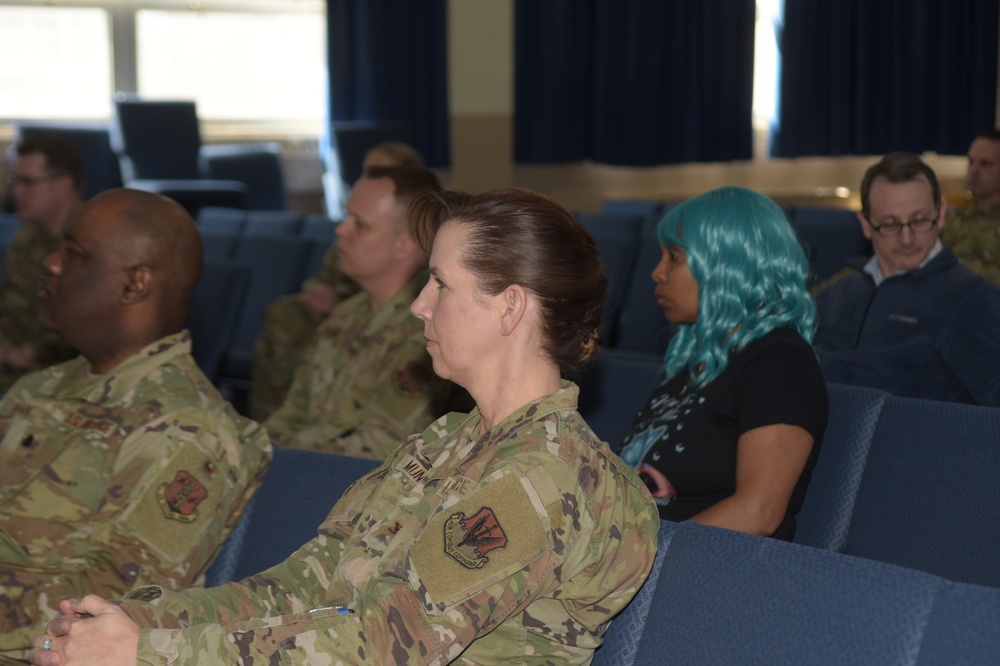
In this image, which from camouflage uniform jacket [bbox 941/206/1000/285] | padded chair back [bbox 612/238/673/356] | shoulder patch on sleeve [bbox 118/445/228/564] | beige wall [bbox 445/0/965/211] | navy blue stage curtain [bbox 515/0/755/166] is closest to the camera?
shoulder patch on sleeve [bbox 118/445/228/564]

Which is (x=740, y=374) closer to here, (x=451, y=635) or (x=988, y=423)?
(x=988, y=423)

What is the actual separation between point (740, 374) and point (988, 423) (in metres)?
0.38

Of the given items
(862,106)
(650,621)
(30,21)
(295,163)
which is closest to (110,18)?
(30,21)

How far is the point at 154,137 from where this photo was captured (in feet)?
23.8

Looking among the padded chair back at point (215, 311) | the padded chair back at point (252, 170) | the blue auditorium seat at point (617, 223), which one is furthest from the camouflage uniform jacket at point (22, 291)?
the padded chair back at point (252, 170)

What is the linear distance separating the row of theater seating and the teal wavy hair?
175mm

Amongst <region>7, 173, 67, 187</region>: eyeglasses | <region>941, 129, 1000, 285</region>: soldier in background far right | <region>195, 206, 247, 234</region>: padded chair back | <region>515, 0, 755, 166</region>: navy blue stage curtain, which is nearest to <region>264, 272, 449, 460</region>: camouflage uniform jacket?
<region>7, 173, 67, 187</region>: eyeglasses

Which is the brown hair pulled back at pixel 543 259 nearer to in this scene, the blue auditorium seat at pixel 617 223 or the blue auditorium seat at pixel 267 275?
the blue auditorium seat at pixel 267 275

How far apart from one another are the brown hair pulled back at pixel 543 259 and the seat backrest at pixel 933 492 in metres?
0.77

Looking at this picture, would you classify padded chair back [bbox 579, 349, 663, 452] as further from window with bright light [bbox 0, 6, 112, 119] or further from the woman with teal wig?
window with bright light [bbox 0, 6, 112, 119]

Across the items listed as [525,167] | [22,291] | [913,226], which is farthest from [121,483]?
[525,167]

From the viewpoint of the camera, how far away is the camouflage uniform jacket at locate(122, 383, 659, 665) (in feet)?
3.71

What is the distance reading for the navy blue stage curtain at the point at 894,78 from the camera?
383 inches

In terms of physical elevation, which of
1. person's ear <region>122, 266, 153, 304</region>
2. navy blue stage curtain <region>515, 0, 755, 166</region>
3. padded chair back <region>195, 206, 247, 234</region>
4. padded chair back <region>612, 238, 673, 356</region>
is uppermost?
navy blue stage curtain <region>515, 0, 755, 166</region>
